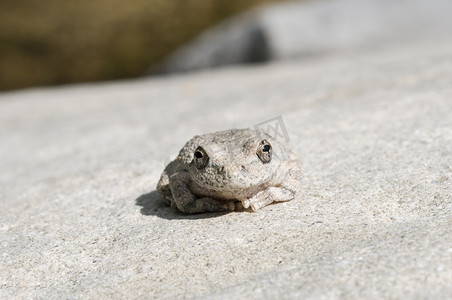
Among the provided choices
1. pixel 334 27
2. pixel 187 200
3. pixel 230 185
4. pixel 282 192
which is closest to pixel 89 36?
pixel 334 27

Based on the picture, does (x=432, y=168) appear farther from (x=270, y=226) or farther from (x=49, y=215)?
(x=49, y=215)

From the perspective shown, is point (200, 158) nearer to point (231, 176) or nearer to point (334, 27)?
point (231, 176)

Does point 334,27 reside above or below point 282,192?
above

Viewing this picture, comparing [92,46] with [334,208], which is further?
[92,46]

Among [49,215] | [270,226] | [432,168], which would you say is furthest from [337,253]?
[49,215]

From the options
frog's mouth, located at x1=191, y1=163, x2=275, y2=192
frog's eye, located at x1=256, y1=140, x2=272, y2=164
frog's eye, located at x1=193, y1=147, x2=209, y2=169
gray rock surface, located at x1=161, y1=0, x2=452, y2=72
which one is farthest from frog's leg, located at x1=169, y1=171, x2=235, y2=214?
gray rock surface, located at x1=161, y1=0, x2=452, y2=72

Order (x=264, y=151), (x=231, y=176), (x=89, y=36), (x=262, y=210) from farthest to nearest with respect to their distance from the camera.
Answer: (x=89, y=36)
(x=262, y=210)
(x=264, y=151)
(x=231, y=176)
